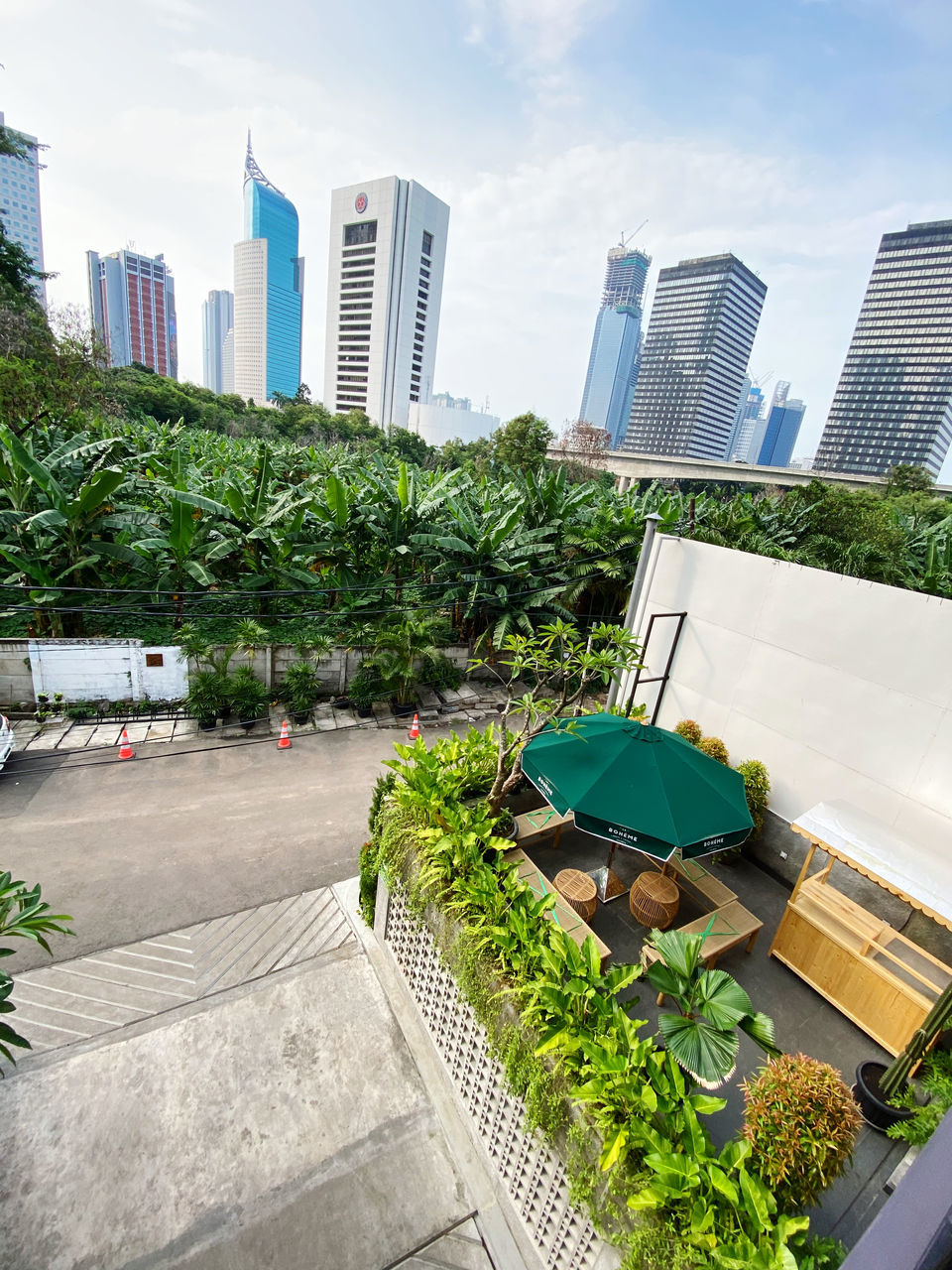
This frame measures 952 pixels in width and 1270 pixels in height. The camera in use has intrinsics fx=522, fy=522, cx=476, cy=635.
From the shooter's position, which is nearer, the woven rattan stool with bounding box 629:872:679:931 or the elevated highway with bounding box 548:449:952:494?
the woven rattan stool with bounding box 629:872:679:931

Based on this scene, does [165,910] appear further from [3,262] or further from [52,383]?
[3,262]

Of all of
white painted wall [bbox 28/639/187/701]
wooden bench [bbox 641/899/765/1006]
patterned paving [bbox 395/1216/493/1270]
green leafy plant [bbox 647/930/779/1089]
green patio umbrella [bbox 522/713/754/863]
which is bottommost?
patterned paving [bbox 395/1216/493/1270]

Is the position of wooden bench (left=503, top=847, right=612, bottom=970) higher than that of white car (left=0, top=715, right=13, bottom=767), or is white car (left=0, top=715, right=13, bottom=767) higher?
wooden bench (left=503, top=847, right=612, bottom=970)

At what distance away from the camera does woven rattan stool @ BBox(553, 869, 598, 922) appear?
16.6 feet

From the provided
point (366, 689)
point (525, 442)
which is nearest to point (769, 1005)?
point (366, 689)

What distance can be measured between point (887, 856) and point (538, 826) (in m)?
3.21

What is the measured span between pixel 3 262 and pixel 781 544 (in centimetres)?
3242

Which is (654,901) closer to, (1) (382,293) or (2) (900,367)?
(1) (382,293)

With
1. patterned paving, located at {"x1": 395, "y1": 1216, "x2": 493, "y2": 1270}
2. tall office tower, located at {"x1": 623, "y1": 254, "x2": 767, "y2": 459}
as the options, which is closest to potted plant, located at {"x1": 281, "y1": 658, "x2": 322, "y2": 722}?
patterned paving, located at {"x1": 395, "y1": 1216, "x2": 493, "y2": 1270}

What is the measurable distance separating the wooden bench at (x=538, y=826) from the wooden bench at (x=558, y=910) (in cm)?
33

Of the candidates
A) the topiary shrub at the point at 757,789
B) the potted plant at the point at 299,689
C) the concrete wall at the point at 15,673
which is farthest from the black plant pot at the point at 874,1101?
the concrete wall at the point at 15,673

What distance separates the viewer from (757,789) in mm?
6488

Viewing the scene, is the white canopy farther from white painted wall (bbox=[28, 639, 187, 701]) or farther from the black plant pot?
white painted wall (bbox=[28, 639, 187, 701])

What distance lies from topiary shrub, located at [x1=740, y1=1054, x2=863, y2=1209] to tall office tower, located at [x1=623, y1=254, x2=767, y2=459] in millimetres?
145514
